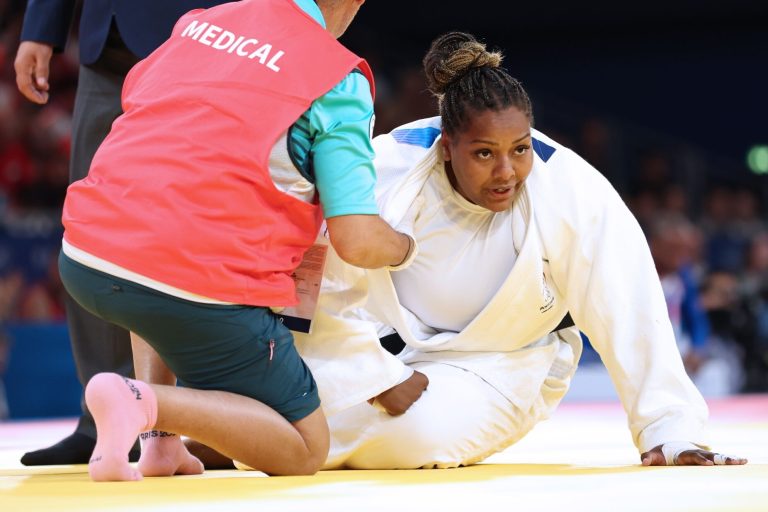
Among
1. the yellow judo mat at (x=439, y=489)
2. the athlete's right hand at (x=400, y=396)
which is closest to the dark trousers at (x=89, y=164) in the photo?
the yellow judo mat at (x=439, y=489)

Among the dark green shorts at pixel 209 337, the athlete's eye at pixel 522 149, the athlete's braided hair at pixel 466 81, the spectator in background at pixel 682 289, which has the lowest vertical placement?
the dark green shorts at pixel 209 337

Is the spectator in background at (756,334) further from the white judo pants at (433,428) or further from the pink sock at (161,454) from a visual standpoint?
the pink sock at (161,454)

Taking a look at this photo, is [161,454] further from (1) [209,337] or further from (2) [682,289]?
(2) [682,289]

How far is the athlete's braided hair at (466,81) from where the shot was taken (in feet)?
8.87

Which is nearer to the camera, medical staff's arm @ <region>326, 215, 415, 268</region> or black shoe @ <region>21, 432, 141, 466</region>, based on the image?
medical staff's arm @ <region>326, 215, 415, 268</region>

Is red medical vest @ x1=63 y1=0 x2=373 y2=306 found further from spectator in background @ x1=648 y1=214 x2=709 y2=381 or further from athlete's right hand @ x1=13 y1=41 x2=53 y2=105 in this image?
spectator in background @ x1=648 y1=214 x2=709 y2=381

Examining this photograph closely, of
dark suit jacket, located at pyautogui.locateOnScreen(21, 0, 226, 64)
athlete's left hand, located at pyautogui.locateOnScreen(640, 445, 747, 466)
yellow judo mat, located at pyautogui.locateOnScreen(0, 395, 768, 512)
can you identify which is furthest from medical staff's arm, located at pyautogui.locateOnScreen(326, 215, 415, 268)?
dark suit jacket, located at pyautogui.locateOnScreen(21, 0, 226, 64)

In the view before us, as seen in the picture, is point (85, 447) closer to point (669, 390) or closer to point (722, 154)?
point (669, 390)

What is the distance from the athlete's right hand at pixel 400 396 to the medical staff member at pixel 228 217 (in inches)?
11.7

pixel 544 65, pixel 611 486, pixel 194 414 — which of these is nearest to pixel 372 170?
pixel 194 414

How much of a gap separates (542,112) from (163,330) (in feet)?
23.1

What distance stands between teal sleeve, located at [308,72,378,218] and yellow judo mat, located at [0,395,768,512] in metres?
0.54

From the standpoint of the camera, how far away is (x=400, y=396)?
2.75 m

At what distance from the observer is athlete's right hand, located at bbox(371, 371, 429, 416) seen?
274cm
